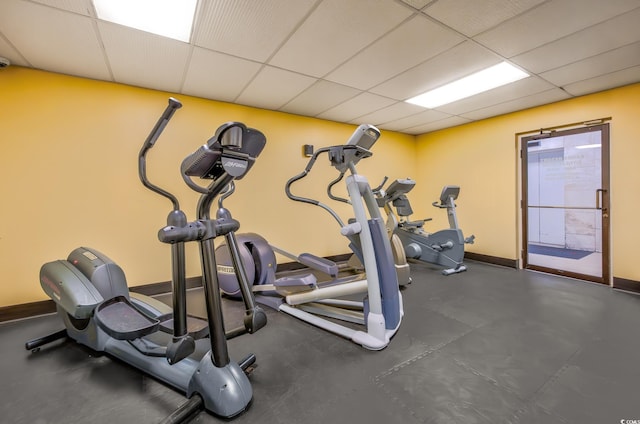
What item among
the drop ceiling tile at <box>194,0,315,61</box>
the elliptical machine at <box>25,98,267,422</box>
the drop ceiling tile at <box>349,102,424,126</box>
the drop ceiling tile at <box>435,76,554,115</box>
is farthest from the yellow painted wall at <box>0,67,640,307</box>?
the drop ceiling tile at <box>194,0,315,61</box>

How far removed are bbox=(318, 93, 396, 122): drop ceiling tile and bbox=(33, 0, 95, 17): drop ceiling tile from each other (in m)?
2.71

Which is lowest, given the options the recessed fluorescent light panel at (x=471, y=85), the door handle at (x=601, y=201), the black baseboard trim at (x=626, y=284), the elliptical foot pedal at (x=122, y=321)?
the black baseboard trim at (x=626, y=284)

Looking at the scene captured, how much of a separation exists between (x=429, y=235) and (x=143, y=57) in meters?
4.36

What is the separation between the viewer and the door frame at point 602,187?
3561mm

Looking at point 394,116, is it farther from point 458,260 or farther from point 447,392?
point 447,392

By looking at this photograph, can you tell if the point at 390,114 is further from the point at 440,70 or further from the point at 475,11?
the point at 475,11

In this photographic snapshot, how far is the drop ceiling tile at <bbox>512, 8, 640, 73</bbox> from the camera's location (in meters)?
2.16

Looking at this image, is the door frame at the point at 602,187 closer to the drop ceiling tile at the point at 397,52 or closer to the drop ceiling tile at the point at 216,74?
the drop ceiling tile at the point at 397,52

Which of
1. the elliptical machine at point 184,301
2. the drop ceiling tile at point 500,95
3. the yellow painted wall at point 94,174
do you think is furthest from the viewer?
the drop ceiling tile at point 500,95

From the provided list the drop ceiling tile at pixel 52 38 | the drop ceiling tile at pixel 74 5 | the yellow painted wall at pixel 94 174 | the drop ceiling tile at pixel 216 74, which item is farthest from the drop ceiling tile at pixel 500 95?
the drop ceiling tile at pixel 52 38

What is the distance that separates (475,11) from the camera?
6.54 feet

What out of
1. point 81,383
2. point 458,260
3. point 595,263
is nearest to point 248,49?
point 81,383

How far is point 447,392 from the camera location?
64.2 inches

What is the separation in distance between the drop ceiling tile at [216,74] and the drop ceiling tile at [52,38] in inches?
30.0
